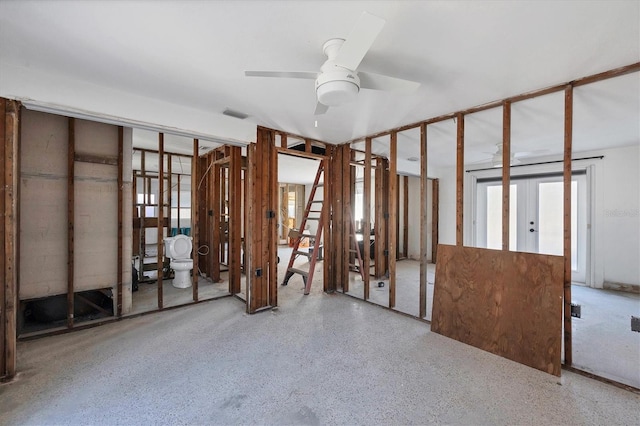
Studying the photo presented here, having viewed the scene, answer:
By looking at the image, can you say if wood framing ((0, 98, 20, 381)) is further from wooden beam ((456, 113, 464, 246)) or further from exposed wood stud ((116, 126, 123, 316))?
wooden beam ((456, 113, 464, 246))

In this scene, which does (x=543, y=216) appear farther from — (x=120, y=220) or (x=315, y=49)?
(x=120, y=220)

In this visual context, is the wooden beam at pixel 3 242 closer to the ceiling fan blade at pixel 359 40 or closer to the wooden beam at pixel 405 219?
the ceiling fan blade at pixel 359 40

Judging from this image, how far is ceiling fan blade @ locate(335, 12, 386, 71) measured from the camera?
1252 millimetres

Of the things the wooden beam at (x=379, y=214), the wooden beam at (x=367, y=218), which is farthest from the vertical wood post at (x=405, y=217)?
the wooden beam at (x=367, y=218)

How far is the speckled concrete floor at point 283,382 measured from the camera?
169 centimetres

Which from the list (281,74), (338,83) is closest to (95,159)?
(281,74)

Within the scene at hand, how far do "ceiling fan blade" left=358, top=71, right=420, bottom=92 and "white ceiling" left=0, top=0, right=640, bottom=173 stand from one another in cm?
22

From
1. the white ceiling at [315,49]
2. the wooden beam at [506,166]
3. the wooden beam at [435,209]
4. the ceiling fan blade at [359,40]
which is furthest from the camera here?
the wooden beam at [435,209]

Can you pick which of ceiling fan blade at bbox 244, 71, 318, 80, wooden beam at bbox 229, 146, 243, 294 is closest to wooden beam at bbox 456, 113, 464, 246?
ceiling fan blade at bbox 244, 71, 318, 80

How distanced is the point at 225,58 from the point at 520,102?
2.75m

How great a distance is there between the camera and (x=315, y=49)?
5.89ft

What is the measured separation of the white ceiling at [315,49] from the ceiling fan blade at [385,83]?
0.22 metres

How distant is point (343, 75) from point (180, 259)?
3.86 meters

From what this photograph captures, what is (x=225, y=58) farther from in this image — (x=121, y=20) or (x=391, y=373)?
(x=391, y=373)
